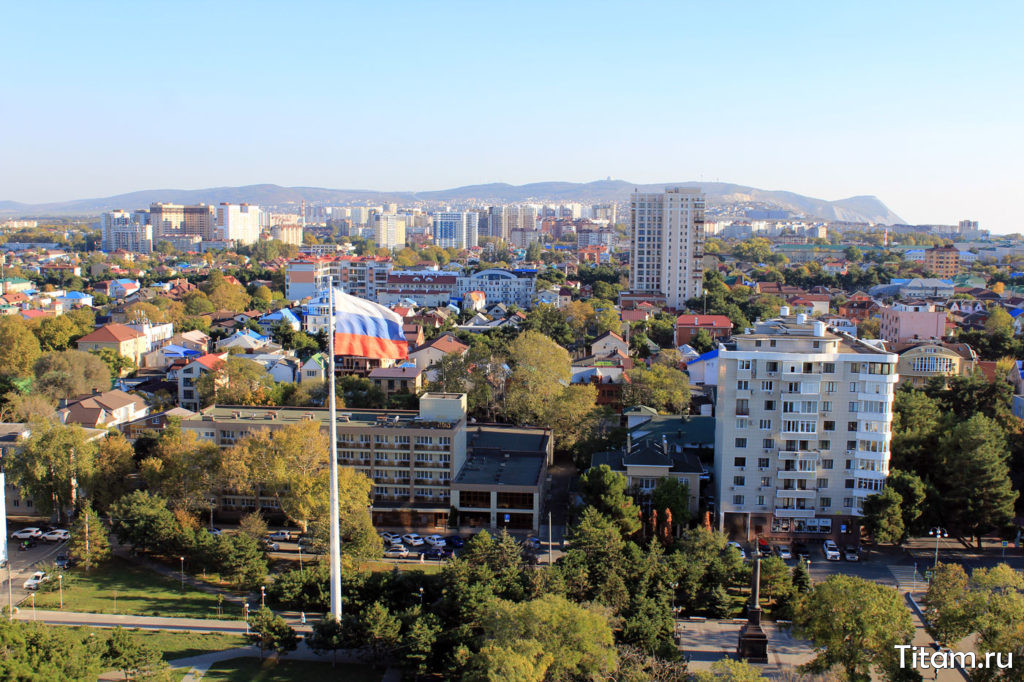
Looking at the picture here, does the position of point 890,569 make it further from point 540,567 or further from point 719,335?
point 719,335

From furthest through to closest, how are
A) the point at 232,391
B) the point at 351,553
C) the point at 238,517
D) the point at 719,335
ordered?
the point at 719,335 → the point at 232,391 → the point at 238,517 → the point at 351,553

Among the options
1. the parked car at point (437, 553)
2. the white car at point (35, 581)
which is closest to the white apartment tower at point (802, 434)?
the parked car at point (437, 553)

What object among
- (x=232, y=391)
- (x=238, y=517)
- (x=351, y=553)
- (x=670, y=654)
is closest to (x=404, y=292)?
(x=232, y=391)

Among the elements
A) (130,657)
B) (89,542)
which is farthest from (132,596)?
(130,657)

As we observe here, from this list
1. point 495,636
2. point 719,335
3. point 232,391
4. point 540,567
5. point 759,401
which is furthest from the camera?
point 719,335

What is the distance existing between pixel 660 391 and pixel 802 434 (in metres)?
8.17

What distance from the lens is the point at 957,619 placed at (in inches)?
538

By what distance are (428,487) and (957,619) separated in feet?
39.3

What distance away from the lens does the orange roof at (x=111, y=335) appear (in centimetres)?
3809

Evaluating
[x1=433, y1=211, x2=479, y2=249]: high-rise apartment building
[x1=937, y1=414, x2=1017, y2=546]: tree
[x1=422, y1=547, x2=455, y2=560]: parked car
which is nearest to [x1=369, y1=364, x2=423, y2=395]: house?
[x1=422, y1=547, x2=455, y2=560]: parked car

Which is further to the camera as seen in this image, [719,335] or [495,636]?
[719,335]

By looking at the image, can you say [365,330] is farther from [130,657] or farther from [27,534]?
[27,534]

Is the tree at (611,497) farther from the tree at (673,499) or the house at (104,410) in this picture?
the house at (104,410)

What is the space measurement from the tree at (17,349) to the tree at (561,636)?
93.1ft
